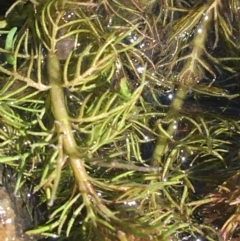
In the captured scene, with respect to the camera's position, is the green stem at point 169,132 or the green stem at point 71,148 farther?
the green stem at point 169,132

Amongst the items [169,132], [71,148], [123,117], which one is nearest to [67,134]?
[71,148]

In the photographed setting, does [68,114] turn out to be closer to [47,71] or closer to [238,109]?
[47,71]

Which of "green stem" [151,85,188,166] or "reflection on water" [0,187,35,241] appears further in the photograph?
"green stem" [151,85,188,166]

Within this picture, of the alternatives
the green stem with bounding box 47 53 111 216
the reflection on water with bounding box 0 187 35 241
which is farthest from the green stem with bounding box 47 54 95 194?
the reflection on water with bounding box 0 187 35 241

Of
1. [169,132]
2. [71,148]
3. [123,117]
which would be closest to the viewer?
[71,148]

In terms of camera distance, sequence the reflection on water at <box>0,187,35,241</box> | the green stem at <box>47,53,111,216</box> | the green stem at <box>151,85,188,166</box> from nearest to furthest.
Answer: the green stem at <box>47,53,111,216</box> < the reflection on water at <box>0,187,35,241</box> < the green stem at <box>151,85,188,166</box>

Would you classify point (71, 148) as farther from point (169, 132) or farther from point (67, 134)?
point (169, 132)

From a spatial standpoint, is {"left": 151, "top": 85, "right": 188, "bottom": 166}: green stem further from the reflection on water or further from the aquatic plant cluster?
the reflection on water

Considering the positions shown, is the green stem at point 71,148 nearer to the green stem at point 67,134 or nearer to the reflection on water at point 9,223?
the green stem at point 67,134

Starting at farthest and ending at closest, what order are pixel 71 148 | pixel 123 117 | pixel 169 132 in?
pixel 169 132, pixel 123 117, pixel 71 148

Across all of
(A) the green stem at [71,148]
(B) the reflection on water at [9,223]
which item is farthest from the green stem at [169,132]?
(B) the reflection on water at [9,223]
